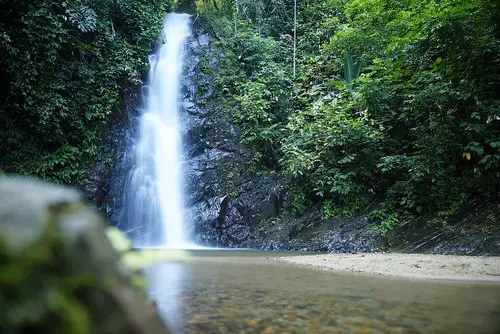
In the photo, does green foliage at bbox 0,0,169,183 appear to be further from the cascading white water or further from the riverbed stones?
the riverbed stones

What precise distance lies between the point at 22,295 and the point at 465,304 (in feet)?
12.0

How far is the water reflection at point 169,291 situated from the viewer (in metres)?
2.79

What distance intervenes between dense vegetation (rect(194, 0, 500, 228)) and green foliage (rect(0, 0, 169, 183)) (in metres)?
4.91

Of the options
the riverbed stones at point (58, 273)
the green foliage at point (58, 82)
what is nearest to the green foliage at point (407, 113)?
the green foliage at point (58, 82)

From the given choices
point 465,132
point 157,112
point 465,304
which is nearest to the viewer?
point 465,304

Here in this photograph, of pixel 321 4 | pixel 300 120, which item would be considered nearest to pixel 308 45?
pixel 321 4

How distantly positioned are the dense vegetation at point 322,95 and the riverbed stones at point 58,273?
926cm

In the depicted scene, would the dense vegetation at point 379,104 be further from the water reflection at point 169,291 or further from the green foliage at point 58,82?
the water reflection at point 169,291

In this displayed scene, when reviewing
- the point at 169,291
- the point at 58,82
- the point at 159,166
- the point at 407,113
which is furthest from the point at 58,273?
the point at 58,82

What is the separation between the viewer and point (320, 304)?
11.0 ft

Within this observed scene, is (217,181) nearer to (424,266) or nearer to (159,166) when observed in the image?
(159,166)

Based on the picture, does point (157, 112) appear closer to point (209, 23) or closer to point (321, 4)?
point (209, 23)

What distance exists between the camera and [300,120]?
13453 mm

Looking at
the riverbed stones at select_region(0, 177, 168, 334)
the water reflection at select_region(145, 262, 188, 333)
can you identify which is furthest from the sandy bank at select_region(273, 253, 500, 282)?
the riverbed stones at select_region(0, 177, 168, 334)
